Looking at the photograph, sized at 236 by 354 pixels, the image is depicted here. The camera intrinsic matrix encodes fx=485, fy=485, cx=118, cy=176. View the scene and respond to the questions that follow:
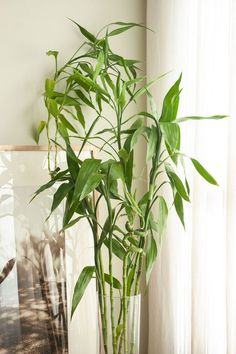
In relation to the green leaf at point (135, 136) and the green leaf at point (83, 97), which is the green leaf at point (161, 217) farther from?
the green leaf at point (83, 97)

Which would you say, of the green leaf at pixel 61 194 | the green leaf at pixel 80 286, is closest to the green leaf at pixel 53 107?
the green leaf at pixel 61 194

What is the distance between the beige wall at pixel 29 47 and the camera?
1682mm

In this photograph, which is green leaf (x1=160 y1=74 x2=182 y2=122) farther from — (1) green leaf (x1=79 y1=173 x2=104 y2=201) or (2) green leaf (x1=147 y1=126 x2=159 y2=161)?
(1) green leaf (x1=79 y1=173 x2=104 y2=201)

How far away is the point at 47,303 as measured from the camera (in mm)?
1689

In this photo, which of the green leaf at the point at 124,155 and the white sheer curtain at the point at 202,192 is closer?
the green leaf at the point at 124,155

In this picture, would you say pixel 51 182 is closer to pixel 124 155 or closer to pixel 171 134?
pixel 124 155

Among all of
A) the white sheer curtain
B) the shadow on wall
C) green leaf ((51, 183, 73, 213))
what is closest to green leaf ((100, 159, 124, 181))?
green leaf ((51, 183, 73, 213))

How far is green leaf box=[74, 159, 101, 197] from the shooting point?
129 centimetres

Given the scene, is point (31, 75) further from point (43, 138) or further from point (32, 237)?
point (32, 237)

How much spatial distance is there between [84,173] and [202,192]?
0.46 m

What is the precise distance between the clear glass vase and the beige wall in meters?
0.66

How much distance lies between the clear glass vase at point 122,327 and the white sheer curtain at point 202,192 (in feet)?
0.82

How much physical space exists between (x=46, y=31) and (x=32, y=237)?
732 mm

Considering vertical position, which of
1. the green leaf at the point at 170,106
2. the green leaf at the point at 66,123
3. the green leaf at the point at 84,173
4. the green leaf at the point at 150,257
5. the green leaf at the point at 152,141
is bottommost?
the green leaf at the point at 150,257
